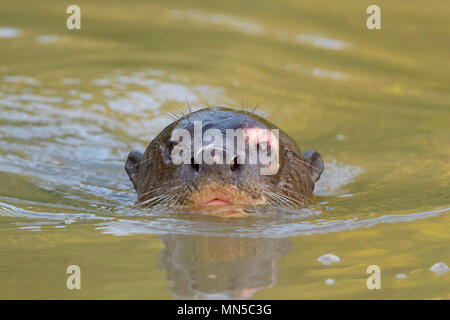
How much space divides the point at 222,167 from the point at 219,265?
764 millimetres

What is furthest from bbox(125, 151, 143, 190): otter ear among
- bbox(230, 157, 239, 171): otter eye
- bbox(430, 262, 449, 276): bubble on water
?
bbox(430, 262, 449, 276): bubble on water

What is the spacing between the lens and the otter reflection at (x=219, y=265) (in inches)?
143

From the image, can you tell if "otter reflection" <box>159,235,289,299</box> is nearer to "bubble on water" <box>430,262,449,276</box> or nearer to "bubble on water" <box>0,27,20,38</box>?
"bubble on water" <box>430,262,449,276</box>

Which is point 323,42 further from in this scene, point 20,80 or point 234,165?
point 234,165

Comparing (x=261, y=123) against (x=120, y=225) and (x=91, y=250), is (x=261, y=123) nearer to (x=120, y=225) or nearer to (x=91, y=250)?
(x=120, y=225)

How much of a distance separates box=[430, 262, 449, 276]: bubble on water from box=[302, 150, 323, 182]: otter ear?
80.3 inches

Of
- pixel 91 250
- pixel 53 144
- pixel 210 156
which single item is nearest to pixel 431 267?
pixel 210 156

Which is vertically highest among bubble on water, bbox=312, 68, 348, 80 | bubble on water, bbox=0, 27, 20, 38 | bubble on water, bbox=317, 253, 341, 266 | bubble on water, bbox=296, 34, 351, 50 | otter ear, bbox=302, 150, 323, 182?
bubble on water, bbox=0, 27, 20, 38

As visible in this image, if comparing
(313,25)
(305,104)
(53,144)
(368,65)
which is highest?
(313,25)

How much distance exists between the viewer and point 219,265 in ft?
13.2

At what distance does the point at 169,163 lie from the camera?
5.25 m

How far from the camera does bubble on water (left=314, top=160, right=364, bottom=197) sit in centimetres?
657

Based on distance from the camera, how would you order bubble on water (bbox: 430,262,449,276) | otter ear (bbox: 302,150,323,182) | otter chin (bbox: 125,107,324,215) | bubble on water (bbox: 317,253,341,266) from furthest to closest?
1. otter ear (bbox: 302,150,323,182)
2. otter chin (bbox: 125,107,324,215)
3. bubble on water (bbox: 317,253,341,266)
4. bubble on water (bbox: 430,262,449,276)
